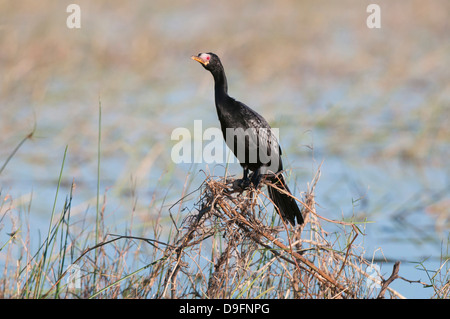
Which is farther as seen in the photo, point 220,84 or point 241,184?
point 220,84

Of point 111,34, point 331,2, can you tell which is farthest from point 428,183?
point 331,2

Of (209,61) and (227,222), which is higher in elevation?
(209,61)

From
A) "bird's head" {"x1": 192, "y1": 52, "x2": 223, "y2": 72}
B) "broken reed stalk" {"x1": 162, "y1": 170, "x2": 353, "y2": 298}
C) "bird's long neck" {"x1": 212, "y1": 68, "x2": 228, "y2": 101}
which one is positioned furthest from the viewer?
"bird's long neck" {"x1": 212, "y1": 68, "x2": 228, "y2": 101}

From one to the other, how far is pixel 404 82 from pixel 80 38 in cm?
464

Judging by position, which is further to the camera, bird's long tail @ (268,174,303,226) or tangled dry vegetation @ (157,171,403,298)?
bird's long tail @ (268,174,303,226)

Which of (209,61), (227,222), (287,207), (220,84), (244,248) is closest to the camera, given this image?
(227,222)

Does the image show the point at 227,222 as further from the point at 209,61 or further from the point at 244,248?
the point at 209,61

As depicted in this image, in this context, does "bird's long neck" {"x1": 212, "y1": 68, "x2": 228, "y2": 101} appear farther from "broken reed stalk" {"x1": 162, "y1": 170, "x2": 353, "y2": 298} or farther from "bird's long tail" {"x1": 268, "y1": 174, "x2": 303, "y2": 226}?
"broken reed stalk" {"x1": 162, "y1": 170, "x2": 353, "y2": 298}

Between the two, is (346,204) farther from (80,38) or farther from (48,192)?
(80,38)

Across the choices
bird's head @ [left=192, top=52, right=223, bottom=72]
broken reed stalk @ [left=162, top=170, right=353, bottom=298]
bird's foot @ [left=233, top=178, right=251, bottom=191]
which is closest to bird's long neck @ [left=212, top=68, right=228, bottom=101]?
bird's head @ [left=192, top=52, right=223, bottom=72]

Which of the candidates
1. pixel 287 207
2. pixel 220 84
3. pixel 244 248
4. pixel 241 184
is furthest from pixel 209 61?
pixel 244 248

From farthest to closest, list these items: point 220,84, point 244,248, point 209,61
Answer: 1. point 220,84
2. point 209,61
3. point 244,248

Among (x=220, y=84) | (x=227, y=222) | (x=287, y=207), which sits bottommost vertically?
(x=227, y=222)

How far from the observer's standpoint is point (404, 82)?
10.1 m
